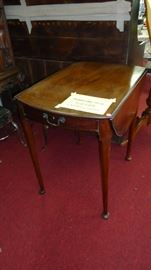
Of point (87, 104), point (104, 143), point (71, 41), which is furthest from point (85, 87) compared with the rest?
point (71, 41)

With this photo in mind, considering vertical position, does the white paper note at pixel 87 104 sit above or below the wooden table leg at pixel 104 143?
above

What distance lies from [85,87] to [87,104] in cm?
22

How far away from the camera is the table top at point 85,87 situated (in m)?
1.09

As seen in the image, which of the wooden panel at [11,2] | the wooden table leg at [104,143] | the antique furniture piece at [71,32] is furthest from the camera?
the wooden panel at [11,2]

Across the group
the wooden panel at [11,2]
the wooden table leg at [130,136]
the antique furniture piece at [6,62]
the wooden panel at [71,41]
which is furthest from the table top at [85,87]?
the wooden panel at [11,2]

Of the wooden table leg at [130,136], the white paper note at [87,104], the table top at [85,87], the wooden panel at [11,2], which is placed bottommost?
the wooden table leg at [130,136]

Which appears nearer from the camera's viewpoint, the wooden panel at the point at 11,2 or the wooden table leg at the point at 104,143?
the wooden table leg at the point at 104,143

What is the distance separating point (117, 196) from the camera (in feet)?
5.02

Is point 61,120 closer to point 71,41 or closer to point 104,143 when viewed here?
point 104,143

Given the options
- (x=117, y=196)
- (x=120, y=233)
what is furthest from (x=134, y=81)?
(x=120, y=233)

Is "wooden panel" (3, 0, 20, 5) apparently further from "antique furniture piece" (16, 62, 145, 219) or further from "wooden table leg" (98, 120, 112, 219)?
"wooden table leg" (98, 120, 112, 219)

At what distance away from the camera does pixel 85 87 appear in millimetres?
1261

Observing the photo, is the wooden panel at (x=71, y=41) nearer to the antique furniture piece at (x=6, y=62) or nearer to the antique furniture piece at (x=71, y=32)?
the antique furniture piece at (x=71, y=32)

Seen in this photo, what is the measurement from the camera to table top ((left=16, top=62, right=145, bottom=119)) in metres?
1.09
